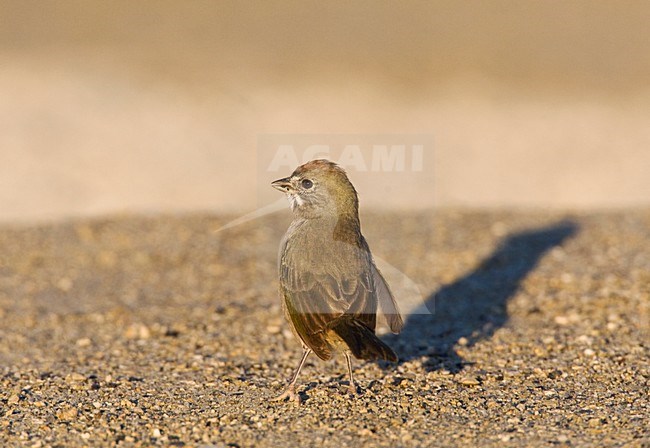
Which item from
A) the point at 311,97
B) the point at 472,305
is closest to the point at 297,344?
the point at 472,305

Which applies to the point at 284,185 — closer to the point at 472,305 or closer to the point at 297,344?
the point at 297,344

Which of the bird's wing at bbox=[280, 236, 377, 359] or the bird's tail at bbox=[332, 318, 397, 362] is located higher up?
the bird's wing at bbox=[280, 236, 377, 359]

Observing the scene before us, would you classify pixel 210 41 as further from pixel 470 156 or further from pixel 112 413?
pixel 112 413

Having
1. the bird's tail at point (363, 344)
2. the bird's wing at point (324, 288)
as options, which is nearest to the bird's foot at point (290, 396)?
the bird's wing at point (324, 288)

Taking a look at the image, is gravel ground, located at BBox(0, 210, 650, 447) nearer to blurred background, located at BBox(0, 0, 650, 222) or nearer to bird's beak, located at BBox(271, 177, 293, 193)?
blurred background, located at BBox(0, 0, 650, 222)

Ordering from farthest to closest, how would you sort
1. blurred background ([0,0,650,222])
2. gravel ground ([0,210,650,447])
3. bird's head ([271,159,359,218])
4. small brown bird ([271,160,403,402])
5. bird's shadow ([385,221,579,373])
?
blurred background ([0,0,650,222]) → bird's shadow ([385,221,579,373]) → bird's head ([271,159,359,218]) → small brown bird ([271,160,403,402]) → gravel ground ([0,210,650,447])

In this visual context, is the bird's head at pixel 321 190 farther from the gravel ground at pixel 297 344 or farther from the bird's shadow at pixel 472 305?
the bird's shadow at pixel 472 305

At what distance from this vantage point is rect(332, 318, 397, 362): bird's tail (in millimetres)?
6059

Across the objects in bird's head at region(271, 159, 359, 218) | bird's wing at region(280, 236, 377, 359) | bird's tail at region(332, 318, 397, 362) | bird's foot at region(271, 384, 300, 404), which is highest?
bird's head at region(271, 159, 359, 218)

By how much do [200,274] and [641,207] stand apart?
20.8ft

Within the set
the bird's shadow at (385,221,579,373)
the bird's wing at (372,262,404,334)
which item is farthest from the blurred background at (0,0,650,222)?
the bird's wing at (372,262,404,334)

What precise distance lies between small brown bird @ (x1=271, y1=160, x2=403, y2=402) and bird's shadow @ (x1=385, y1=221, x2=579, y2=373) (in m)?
1.18

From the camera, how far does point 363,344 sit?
19.9 feet

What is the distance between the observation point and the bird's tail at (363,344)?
6.06 metres
